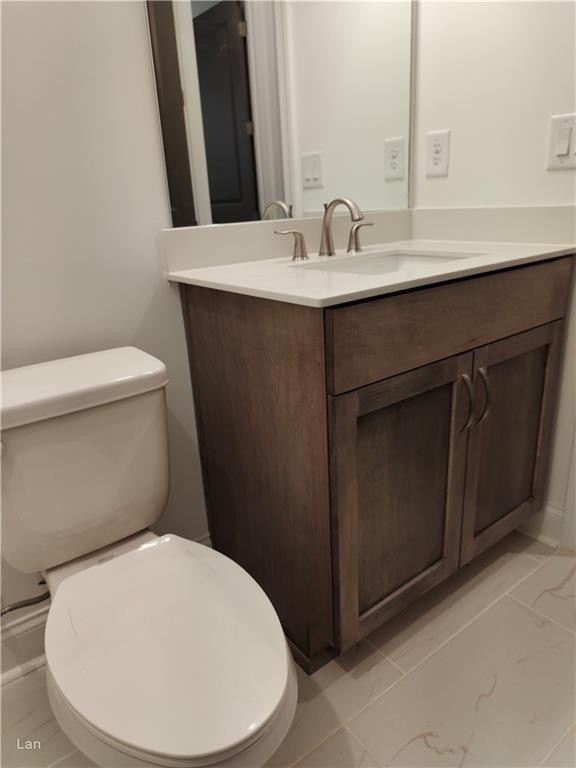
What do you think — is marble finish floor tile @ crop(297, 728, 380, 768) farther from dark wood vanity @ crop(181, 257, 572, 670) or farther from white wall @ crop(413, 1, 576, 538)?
white wall @ crop(413, 1, 576, 538)

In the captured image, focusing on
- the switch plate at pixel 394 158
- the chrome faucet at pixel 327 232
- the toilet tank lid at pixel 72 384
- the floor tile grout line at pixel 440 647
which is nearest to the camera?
the toilet tank lid at pixel 72 384

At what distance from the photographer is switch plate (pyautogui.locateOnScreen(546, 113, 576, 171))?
1273 mm

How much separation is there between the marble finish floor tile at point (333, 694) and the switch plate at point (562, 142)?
1330 millimetres

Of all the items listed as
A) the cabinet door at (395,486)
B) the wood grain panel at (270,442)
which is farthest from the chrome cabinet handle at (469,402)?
the wood grain panel at (270,442)

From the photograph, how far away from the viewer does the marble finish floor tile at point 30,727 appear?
106 centimetres

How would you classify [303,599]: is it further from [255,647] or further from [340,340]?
[340,340]

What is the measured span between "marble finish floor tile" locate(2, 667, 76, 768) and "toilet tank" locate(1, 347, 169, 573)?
41cm

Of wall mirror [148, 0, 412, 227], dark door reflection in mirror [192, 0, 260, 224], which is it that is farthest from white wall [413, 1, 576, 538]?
dark door reflection in mirror [192, 0, 260, 224]

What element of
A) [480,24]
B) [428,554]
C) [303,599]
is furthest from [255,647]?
[480,24]

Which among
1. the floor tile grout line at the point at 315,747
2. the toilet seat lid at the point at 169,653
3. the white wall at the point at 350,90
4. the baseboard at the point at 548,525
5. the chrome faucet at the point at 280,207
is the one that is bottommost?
the floor tile grout line at the point at 315,747

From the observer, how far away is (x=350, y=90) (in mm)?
1600

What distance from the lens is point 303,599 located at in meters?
1.17

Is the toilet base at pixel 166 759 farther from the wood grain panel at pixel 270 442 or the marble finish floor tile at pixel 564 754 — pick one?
the marble finish floor tile at pixel 564 754

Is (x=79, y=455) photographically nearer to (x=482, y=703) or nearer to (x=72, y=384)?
(x=72, y=384)
